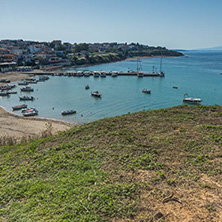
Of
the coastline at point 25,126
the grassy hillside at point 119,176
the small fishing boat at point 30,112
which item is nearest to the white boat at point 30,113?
the small fishing boat at point 30,112

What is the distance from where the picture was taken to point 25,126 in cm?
2325

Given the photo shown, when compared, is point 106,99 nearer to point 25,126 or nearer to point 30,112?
point 30,112

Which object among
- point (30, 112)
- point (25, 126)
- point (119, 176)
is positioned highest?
point (119, 176)

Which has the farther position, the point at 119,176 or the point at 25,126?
the point at 25,126

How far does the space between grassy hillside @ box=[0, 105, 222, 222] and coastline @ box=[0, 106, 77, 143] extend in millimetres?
10590

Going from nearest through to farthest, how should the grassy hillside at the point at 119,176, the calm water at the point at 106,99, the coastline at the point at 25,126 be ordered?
1. the grassy hillside at the point at 119,176
2. the coastline at the point at 25,126
3. the calm water at the point at 106,99

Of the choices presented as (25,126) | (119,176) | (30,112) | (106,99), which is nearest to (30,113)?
(30,112)

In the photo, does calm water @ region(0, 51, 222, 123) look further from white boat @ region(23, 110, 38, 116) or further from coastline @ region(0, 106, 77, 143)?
coastline @ region(0, 106, 77, 143)

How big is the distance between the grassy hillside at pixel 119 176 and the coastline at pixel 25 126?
1059 centimetres

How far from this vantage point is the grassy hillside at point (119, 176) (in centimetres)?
559

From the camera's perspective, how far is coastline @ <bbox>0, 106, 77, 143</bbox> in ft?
67.7

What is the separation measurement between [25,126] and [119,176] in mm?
19487

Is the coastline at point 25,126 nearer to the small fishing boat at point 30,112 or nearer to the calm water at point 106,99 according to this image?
the small fishing boat at point 30,112

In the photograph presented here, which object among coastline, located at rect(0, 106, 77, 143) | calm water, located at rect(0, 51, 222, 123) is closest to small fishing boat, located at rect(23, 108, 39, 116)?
calm water, located at rect(0, 51, 222, 123)
